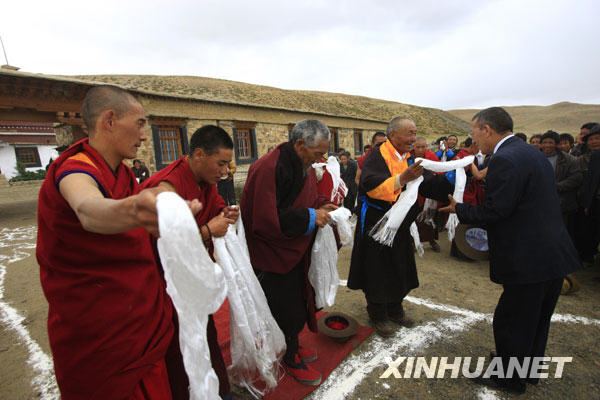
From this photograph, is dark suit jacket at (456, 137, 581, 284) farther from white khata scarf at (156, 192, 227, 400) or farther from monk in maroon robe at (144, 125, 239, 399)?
white khata scarf at (156, 192, 227, 400)

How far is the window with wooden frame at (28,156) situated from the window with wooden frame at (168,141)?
2020 centimetres

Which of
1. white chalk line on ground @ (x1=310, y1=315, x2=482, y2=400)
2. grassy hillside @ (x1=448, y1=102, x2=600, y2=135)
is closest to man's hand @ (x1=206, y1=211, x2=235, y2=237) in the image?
white chalk line on ground @ (x1=310, y1=315, x2=482, y2=400)

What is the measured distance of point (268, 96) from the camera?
2497 centimetres

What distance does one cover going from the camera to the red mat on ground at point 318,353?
2219 millimetres

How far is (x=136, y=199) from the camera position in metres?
0.86

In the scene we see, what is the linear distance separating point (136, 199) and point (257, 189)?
126cm

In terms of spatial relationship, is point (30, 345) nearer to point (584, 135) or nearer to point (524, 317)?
point (524, 317)

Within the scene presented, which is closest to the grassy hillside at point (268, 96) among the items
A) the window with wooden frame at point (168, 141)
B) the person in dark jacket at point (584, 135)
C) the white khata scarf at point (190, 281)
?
the window with wooden frame at point (168, 141)

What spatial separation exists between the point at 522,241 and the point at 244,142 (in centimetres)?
1401

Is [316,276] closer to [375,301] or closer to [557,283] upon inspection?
[375,301]

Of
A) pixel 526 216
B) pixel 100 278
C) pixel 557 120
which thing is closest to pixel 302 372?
pixel 100 278

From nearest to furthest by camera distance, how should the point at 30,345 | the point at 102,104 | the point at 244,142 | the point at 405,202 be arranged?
the point at 102,104, the point at 405,202, the point at 30,345, the point at 244,142

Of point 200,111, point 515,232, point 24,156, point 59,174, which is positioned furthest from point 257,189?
point 24,156

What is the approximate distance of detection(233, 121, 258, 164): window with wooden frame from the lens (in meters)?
14.2
